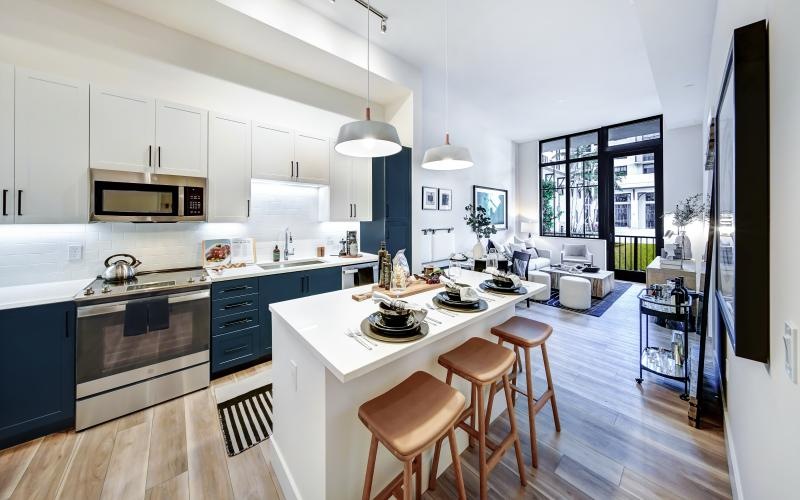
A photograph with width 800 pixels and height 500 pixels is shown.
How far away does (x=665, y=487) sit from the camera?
1611mm

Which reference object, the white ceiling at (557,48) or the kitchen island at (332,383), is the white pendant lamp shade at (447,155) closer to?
the kitchen island at (332,383)

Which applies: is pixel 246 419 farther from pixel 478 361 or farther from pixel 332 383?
pixel 478 361

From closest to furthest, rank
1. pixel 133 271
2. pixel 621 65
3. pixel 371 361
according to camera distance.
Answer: pixel 371 361 → pixel 133 271 → pixel 621 65

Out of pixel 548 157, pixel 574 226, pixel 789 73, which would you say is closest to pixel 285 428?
pixel 789 73

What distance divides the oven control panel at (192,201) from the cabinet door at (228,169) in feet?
0.24

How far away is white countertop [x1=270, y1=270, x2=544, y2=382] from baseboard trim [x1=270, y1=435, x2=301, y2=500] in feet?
2.63

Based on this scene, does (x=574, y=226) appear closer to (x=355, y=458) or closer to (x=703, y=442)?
(x=703, y=442)

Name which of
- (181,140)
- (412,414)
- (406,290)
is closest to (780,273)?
(412,414)

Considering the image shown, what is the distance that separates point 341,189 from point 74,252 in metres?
2.47

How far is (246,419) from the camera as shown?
2.17m

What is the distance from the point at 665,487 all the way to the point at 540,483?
67 cm

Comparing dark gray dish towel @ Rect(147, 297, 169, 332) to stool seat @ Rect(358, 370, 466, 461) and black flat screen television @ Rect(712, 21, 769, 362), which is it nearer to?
stool seat @ Rect(358, 370, 466, 461)

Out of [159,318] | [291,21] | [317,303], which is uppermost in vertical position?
[291,21]

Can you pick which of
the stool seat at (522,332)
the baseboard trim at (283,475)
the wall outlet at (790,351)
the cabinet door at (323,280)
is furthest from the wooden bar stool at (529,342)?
the cabinet door at (323,280)
